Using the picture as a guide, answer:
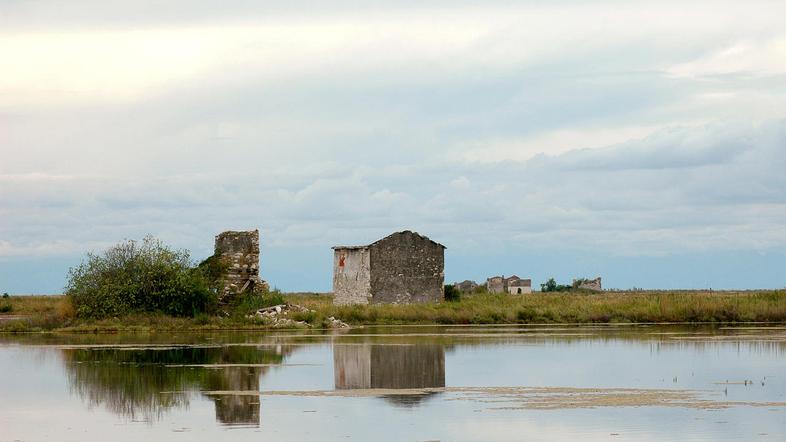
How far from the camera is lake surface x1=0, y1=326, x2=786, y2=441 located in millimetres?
14891

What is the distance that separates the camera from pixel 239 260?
134 ft

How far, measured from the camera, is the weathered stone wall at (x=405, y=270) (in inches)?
2135

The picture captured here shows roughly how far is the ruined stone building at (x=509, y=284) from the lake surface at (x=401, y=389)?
189 feet

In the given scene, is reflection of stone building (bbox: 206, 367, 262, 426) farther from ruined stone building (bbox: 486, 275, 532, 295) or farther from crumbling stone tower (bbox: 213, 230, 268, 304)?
ruined stone building (bbox: 486, 275, 532, 295)

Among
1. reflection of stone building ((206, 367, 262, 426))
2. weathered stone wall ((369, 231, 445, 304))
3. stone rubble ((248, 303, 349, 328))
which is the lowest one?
reflection of stone building ((206, 367, 262, 426))

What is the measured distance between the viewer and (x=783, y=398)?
17625 mm

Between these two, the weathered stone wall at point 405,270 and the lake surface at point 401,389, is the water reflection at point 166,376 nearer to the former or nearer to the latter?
the lake surface at point 401,389

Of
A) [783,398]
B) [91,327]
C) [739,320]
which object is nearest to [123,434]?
[783,398]

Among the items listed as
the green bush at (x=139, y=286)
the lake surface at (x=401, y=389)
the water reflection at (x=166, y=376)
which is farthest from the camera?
the green bush at (x=139, y=286)

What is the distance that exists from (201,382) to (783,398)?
894cm

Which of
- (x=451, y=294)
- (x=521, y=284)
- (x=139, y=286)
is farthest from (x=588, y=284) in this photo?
(x=139, y=286)

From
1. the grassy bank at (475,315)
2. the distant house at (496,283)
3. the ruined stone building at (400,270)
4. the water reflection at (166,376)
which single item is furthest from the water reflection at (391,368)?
the distant house at (496,283)

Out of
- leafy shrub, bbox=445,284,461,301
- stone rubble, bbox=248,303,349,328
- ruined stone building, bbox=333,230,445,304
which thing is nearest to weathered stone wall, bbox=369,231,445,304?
ruined stone building, bbox=333,230,445,304

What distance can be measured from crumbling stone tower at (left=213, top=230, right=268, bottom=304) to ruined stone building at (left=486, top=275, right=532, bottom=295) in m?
49.2
